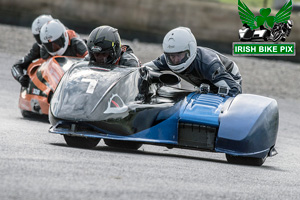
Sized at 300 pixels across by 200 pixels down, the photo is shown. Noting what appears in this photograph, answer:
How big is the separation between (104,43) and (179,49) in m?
0.88

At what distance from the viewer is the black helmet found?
8.48 meters

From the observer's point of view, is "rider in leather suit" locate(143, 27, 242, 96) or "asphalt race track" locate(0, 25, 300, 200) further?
"rider in leather suit" locate(143, 27, 242, 96)

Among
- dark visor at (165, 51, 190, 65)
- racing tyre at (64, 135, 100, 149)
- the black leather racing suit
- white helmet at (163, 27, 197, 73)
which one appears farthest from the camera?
the black leather racing suit

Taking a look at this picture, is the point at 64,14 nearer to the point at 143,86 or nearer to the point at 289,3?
the point at 289,3

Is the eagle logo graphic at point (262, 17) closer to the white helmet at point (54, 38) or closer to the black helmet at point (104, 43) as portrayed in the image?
the white helmet at point (54, 38)

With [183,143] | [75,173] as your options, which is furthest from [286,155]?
[75,173]

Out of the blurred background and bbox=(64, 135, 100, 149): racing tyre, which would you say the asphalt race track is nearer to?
bbox=(64, 135, 100, 149): racing tyre

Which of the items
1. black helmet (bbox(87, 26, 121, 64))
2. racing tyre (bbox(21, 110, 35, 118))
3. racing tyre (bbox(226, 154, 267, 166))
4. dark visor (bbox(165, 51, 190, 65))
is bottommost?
racing tyre (bbox(21, 110, 35, 118))

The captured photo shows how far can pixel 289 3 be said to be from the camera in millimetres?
22031

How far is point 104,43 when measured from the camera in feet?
28.0

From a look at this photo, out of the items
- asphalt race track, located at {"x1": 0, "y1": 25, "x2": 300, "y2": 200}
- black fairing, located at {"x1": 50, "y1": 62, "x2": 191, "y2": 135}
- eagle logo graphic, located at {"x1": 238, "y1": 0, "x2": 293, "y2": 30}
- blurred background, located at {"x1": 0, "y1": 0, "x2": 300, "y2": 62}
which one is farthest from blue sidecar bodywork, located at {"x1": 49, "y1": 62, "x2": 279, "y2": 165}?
blurred background, located at {"x1": 0, "y1": 0, "x2": 300, "y2": 62}

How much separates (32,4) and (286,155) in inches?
523

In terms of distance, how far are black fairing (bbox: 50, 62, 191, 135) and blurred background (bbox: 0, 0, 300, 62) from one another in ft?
43.3

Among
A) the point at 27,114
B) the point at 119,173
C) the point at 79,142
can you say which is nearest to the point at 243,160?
the point at 79,142
